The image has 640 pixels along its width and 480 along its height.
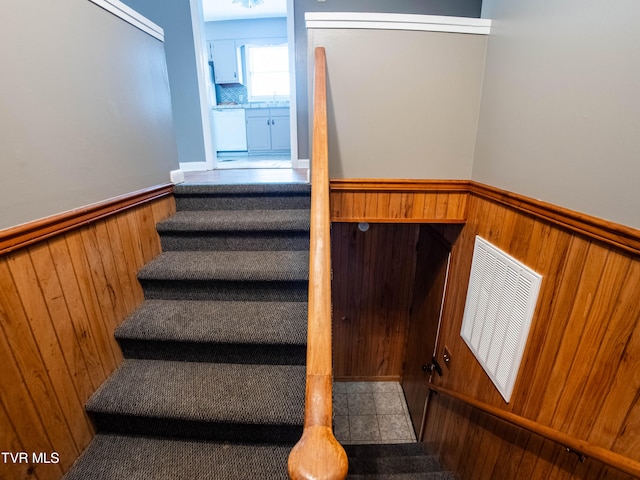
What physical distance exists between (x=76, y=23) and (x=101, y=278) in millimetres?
1068

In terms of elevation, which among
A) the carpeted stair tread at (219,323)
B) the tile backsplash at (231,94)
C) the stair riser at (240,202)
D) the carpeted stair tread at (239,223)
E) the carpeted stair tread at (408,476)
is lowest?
the carpeted stair tread at (408,476)

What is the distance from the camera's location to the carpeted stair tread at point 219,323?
1.37 metres

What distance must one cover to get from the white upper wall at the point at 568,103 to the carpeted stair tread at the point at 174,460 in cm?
145

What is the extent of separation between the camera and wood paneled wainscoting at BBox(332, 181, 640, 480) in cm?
91

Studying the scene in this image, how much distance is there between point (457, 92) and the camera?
174cm

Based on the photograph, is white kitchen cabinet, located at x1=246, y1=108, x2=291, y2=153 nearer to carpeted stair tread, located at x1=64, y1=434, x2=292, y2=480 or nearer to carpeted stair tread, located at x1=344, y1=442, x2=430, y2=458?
carpeted stair tread, located at x1=344, y1=442, x2=430, y2=458

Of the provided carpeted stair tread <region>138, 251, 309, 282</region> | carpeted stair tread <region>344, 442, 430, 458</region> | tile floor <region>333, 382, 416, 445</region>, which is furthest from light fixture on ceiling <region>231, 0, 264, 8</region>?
carpeted stair tread <region>344, 442, 430, 458</region>

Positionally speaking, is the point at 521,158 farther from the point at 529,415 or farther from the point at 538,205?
the point at 529,415

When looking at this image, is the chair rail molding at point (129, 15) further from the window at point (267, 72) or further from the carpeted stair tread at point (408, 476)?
the window at point (267, 72)

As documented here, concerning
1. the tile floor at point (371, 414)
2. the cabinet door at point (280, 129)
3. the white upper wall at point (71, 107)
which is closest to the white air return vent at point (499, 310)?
the tile floor at point (371, 414)

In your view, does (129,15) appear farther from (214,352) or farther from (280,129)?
(280,129)

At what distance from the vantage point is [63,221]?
114cm

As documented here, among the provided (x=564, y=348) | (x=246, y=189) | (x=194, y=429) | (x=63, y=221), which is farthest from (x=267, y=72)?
(x=564, y=348)

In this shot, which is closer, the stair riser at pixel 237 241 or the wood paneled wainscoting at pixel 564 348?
the wood paneled wainscoting at pixel 564 348
